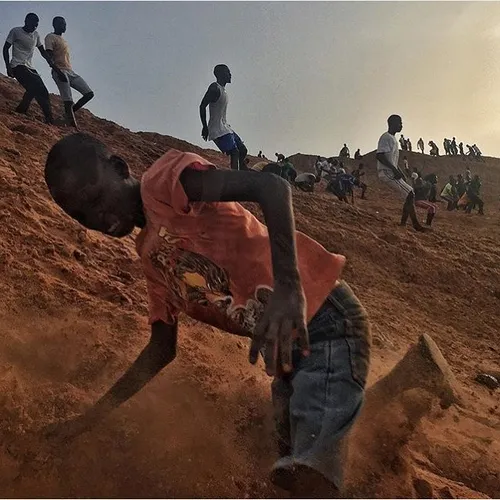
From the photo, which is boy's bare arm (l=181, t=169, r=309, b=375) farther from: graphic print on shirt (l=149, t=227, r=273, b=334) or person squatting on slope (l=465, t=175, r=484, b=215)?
person squatting on slope (l=465, t=175, r=484, b=215)

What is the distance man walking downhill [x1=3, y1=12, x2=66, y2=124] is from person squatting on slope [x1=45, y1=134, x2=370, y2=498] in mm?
6195

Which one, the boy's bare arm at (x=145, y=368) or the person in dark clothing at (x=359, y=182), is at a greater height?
the person in dark clothing at (x=359, y=182)

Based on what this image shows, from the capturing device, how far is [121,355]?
7.69 ft

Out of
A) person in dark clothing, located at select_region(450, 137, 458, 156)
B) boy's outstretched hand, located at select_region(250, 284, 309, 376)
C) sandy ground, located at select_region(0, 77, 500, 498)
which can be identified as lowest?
sandy ground, located at select_region(0, 77, 500, 498)

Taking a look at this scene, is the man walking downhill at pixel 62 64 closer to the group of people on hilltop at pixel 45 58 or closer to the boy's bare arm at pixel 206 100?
the group of people on hilltop at pixel 45 58

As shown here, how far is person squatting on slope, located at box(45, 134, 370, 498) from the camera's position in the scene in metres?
1.54

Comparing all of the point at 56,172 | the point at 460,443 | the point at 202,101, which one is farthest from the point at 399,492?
the point at 202,101

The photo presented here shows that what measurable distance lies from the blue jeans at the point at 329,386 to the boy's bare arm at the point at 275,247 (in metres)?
0.18

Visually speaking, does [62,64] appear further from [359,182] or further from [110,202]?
[359,182]

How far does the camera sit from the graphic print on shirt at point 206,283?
5.58 ft

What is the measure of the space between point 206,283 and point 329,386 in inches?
19.7

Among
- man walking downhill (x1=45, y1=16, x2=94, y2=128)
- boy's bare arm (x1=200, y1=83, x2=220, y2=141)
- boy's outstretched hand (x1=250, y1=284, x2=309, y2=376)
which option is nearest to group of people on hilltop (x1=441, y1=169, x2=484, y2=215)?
boy's bare arm (x1=200, y1=83, x2=220, y2=141)

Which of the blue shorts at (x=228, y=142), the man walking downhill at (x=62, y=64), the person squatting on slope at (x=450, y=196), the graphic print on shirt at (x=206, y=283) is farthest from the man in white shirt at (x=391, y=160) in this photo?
the person squatting on slope at (x=450, y=196)

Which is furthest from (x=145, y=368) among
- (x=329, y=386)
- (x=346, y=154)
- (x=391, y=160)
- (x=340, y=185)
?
(x=346, y=154)
